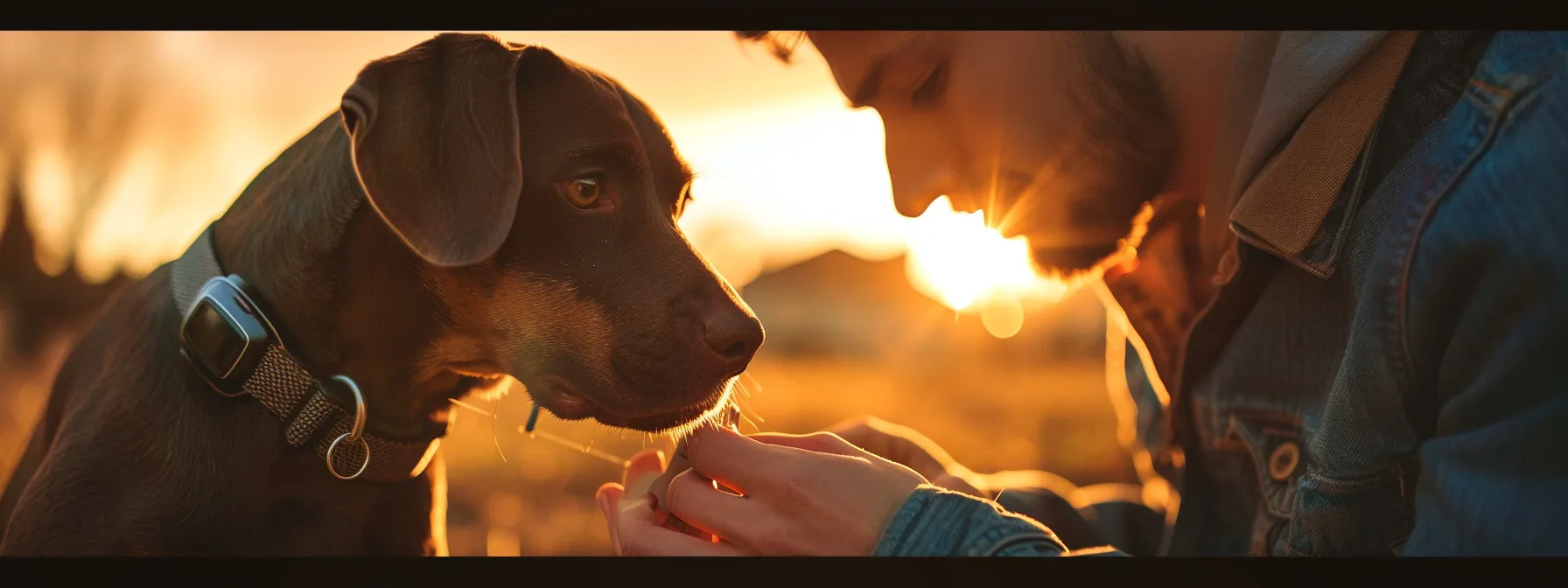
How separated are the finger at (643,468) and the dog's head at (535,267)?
0.08m

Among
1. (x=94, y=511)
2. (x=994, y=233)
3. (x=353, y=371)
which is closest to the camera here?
(x=94, y=511)

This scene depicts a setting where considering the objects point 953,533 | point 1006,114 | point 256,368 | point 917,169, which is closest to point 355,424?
point 256,368

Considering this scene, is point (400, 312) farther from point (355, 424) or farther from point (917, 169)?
point (917, 169)

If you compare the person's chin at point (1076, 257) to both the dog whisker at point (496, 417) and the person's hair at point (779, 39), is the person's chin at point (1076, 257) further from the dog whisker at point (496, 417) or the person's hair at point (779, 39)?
the dog whisker at point (496, 417)

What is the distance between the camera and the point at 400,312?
177 centimetres

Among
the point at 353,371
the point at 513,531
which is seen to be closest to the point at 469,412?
the point at 353,371

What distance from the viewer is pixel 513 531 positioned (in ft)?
12.6

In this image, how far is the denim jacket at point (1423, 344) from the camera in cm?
143

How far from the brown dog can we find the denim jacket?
553 mm

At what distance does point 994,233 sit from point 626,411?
1.16 meters

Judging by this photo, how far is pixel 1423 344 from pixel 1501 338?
0.12 meters

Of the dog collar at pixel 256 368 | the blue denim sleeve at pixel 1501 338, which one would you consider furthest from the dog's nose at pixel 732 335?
the blue denim sleeve at pixel 1501 338

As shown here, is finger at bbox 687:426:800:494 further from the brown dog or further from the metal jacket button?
the metal jacket button
